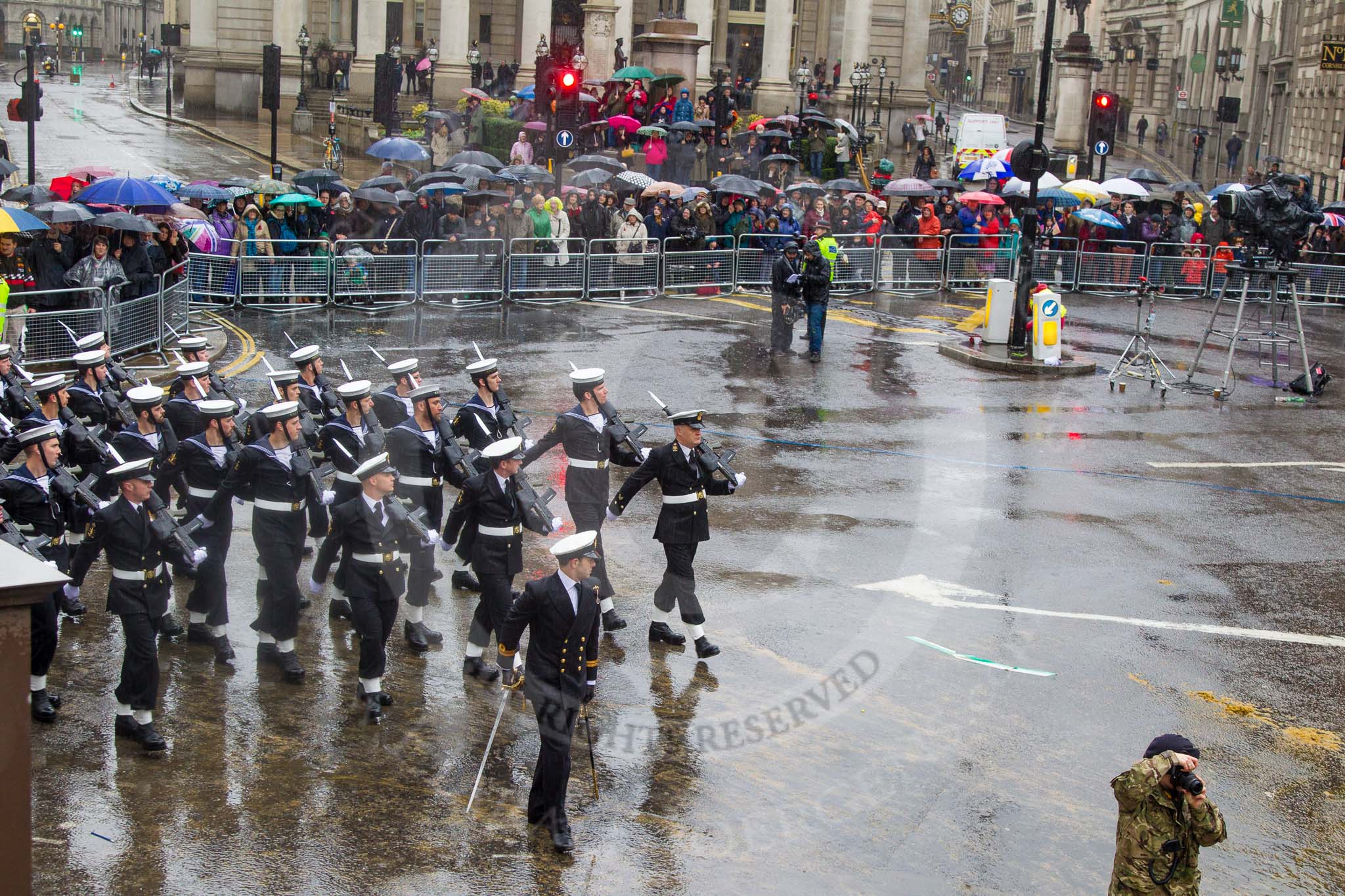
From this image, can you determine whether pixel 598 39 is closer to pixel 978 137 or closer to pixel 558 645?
pixel 978 137

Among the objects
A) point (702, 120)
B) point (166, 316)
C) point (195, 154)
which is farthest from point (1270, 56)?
point (166, 316)

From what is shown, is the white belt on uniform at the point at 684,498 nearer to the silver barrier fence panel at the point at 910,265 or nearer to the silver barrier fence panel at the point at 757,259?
the silver barrier fence panel at the point at 757,259

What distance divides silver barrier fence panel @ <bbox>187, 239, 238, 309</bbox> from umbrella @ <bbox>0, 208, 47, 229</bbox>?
476 centimetres

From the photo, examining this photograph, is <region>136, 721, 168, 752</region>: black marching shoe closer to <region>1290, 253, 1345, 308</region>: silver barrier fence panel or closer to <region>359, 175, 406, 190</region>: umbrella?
<region>359, 175, 406, 190</region>: umbrella

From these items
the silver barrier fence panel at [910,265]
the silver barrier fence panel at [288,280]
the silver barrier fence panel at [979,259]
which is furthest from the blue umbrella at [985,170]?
the silver barrier fence panel at [288,280]

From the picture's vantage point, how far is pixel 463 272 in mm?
24797

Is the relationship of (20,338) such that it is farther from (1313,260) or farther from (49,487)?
(1313,260)

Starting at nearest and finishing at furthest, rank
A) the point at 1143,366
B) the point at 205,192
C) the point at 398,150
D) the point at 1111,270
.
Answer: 1. the point at 1143,366
2. the point at 205,192
3. the point at 1111,270
4. the point at 398,150

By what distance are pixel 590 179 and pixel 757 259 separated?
400 cm

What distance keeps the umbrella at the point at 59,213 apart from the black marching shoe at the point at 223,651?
36.0 ft

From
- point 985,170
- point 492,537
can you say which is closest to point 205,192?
point 492,537

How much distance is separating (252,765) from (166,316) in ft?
42.8

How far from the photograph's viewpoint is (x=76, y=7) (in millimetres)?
141875

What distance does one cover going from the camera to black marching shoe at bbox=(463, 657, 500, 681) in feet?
34.1
